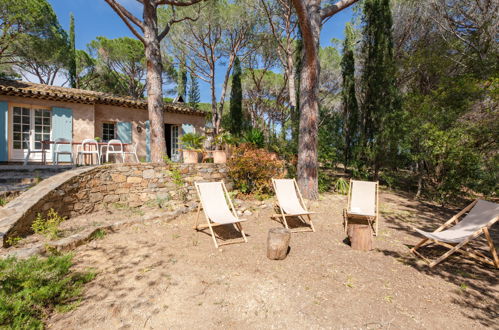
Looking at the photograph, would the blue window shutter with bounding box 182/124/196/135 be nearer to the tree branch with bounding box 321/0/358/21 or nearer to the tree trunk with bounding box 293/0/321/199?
the tree trunk with bounding box 293/0/321/199

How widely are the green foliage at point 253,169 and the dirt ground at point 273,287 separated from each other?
265 centimetres

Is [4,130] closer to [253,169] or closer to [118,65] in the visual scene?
[253,169]

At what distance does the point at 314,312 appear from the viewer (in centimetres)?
224

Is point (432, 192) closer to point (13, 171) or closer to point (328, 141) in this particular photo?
point (328, 141)

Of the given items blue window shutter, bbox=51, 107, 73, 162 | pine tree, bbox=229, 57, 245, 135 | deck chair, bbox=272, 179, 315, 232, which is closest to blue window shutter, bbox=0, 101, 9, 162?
blue window shutter, bbox=51, 107, 73, 162

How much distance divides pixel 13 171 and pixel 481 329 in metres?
8.11

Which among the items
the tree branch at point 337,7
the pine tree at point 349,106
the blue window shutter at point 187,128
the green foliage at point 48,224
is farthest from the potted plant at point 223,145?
the pine tree at point 349,106

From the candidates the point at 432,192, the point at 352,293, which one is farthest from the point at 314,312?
the point at 432,192

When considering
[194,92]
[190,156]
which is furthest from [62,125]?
[194,92]

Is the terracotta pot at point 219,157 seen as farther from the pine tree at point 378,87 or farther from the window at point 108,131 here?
the pine tree at point 378,87

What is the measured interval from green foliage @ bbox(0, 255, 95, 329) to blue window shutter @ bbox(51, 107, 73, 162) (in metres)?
6.35

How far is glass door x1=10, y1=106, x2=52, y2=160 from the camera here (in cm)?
780

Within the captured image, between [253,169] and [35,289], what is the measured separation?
4839 millimetres

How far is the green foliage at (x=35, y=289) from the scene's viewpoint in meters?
2.02
